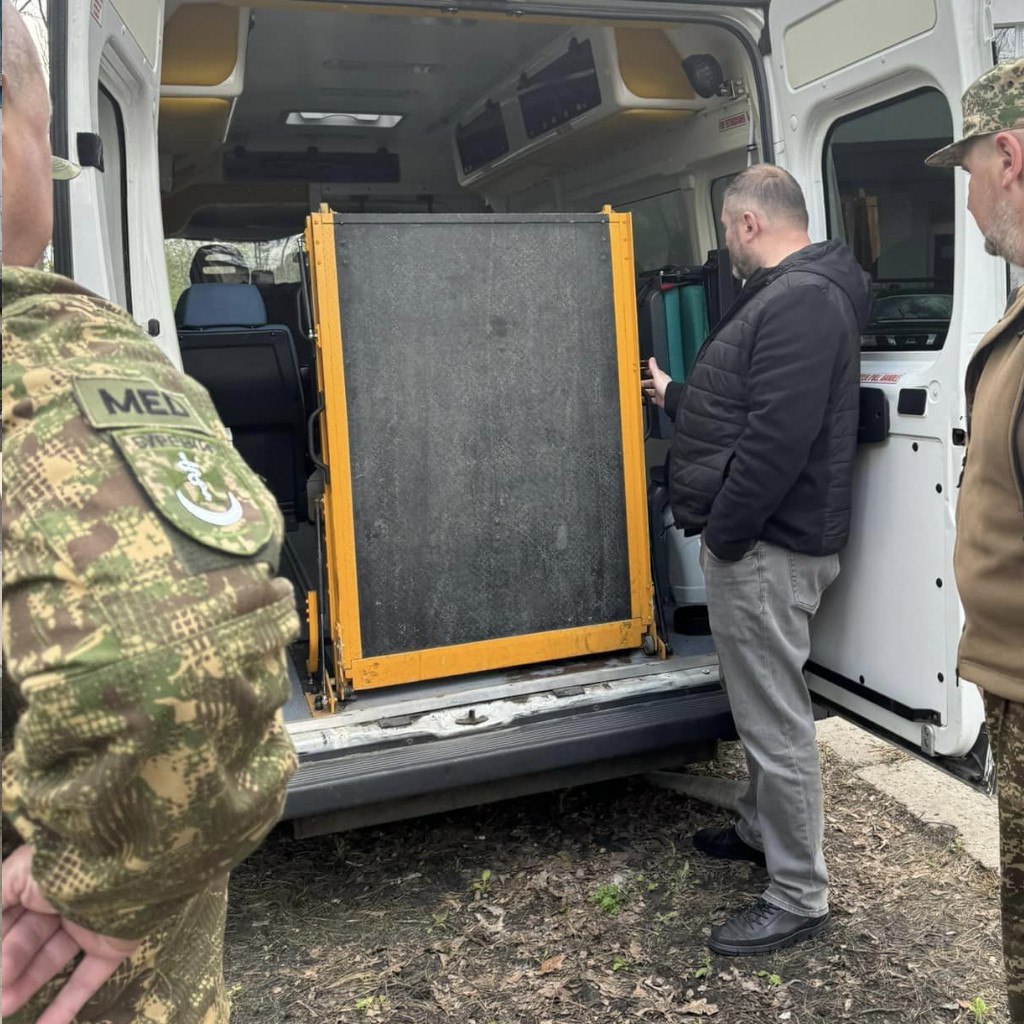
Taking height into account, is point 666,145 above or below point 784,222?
above

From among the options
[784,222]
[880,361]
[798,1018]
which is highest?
[784,222]

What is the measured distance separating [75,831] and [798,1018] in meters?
2.24

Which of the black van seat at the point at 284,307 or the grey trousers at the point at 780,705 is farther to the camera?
the black van seat at the point at 284,307

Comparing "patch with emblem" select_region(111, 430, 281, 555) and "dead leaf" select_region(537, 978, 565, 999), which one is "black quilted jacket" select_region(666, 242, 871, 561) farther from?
"patch with emblem" select_region(111, 430, 281, 555)

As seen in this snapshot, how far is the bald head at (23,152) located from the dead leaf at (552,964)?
2370 millimetres

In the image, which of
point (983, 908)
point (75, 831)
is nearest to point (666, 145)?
point (983, 908)

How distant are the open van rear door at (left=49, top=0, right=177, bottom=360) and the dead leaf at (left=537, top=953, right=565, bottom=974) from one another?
6.47 feet

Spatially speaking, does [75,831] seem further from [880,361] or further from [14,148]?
[880,361]

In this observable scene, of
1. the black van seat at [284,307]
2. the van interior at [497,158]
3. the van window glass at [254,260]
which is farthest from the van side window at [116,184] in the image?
the van window glass at [254,260]

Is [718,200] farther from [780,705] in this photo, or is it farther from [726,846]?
[726,846]

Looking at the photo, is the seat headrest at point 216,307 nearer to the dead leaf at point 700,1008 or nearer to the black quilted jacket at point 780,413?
the black quilted jacket at point 780,413

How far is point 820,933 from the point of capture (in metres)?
2.87

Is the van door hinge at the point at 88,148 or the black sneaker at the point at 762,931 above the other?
the van door hinge at the point at 88,148

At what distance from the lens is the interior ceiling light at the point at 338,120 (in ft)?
21.0
